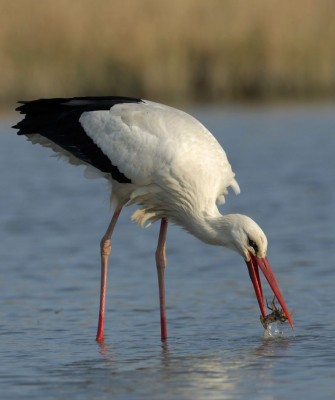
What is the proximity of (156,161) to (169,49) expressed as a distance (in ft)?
50.1

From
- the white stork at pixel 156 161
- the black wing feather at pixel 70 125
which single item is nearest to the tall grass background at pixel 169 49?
the black wing feather at pixel 70 125

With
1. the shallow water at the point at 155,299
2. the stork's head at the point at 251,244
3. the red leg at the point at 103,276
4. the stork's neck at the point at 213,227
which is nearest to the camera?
the shallow water at the point at 155,299

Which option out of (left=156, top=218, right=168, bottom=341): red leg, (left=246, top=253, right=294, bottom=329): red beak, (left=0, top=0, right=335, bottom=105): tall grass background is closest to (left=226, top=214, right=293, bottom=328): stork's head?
(left=246, top=253, right=294, bottom=329): red beak

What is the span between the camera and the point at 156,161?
26.8ft

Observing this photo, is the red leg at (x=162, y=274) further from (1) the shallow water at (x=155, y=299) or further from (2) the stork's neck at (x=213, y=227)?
(2) the stork's neck at (x=213, y=227)

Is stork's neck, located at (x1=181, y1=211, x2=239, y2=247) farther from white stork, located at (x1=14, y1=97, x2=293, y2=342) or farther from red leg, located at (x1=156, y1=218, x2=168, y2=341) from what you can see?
red leg, located at (x1=156, y1=218, x2=168, y2=341)

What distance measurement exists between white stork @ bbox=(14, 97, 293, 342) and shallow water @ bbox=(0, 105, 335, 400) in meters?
0.34

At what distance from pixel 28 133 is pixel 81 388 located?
2524 mm

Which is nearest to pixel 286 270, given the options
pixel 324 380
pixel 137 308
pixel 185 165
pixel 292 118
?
pixel 137 308

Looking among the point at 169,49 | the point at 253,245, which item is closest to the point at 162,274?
the point at 253,245

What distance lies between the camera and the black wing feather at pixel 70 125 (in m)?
8.54

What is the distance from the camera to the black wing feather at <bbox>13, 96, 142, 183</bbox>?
854cm

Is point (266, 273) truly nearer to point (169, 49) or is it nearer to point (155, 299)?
point (155, 299)

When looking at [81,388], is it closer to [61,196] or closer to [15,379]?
[15,379]
